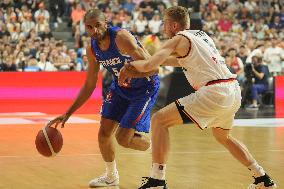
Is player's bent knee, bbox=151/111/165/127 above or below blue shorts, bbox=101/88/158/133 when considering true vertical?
above

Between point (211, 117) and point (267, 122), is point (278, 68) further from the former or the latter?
point (211, 117)

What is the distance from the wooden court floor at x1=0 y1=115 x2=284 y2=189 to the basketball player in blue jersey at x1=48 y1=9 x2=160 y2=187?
38 centimetres

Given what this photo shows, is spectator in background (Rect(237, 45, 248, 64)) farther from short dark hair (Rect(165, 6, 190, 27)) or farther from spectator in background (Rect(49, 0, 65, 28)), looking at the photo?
short dark hair (Rect(165, 6, 190, 27))

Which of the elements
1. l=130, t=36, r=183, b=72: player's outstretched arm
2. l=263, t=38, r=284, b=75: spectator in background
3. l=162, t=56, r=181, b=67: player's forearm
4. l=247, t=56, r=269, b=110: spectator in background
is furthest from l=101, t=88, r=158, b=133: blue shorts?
l=263, t=38, r=284, b=75: spectator in background

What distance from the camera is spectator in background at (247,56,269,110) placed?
17422 mm

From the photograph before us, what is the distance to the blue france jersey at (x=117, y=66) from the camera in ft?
22.2

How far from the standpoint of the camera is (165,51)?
19.5 ft

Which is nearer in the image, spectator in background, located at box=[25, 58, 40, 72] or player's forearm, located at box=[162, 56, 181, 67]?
player's forearm, located at box=[162, 56, 181, 67]

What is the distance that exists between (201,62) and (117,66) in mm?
1053

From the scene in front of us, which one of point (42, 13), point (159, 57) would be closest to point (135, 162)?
point (159, 57)

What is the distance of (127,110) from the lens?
7.02 m

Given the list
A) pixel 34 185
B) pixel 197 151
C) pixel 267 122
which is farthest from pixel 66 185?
pixel 267 122

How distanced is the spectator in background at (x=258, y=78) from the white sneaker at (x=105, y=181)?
1092 centimetres

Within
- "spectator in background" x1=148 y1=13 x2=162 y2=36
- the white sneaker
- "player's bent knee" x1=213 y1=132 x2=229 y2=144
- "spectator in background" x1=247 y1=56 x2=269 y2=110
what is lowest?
"spectator in background" x1=247 y1=56 x2=269 y2=110
